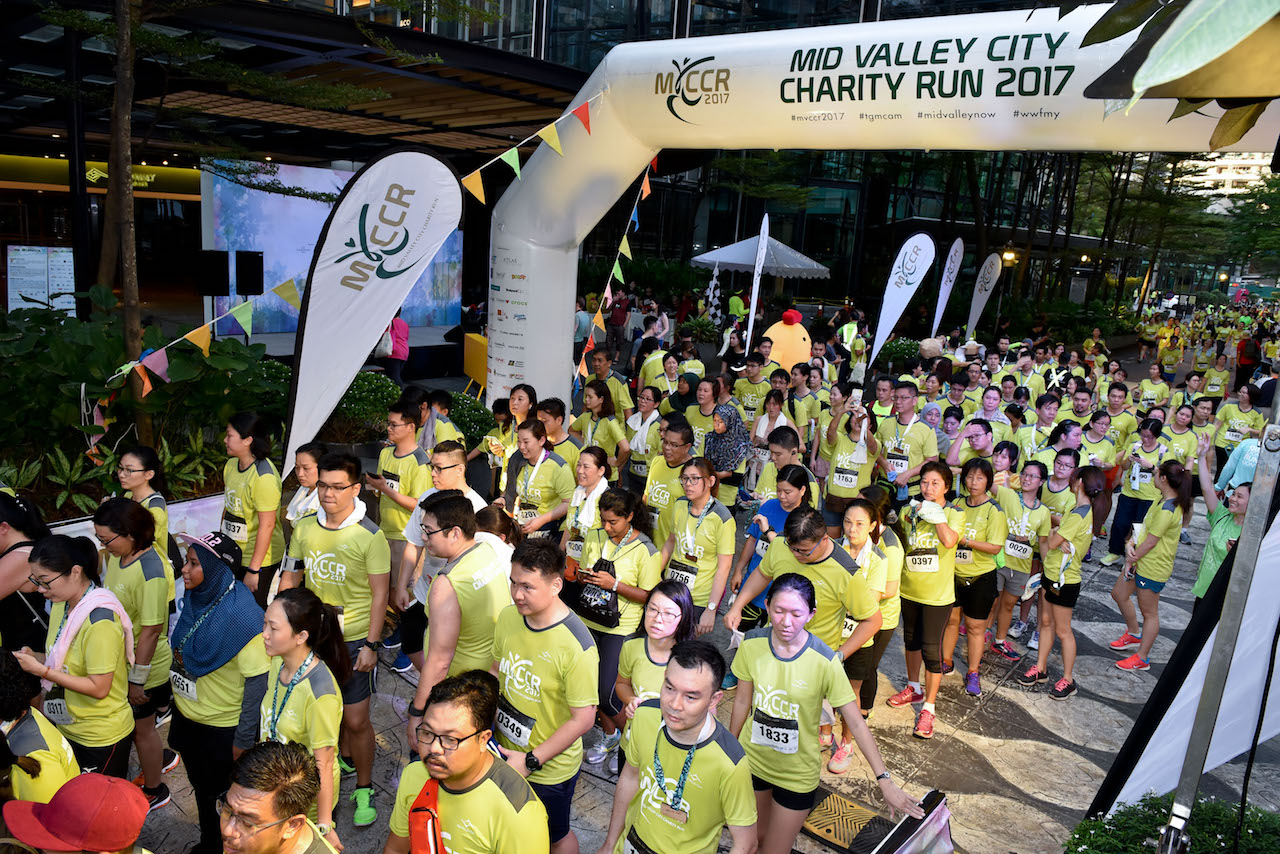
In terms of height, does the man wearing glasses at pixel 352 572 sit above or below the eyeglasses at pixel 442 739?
below

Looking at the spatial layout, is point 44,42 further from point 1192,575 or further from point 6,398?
point 1192,575

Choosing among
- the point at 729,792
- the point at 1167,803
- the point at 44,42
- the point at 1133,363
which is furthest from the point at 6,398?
the point at 1133,363

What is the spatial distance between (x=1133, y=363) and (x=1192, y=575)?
22.7m

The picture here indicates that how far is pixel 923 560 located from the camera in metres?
5.65

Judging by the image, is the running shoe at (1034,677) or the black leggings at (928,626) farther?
the running shoe at (1034,677)

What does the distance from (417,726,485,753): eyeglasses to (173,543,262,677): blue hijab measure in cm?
155

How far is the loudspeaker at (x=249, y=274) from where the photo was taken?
479 inches

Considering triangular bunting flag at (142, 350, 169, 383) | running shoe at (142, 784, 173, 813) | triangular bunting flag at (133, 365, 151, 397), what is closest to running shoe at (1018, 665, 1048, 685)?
running shoe at (142, 784, 173, 813)

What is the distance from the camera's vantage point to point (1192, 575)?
9.41 m

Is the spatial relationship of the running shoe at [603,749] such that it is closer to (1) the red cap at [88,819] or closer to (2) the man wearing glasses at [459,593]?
(2) the man wearing glasses at [459,593]

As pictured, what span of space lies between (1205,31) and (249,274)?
13.1m

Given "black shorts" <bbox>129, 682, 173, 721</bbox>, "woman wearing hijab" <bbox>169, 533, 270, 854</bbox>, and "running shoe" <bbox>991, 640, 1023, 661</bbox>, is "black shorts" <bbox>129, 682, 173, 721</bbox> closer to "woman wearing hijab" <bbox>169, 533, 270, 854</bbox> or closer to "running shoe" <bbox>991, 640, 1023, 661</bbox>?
"woman wearing hijab" <bbox>169, 533, 270, 854</bbox>

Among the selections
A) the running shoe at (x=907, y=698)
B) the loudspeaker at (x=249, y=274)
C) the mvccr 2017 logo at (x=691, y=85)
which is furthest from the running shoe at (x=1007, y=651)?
the loudspeaker at (x=249, y=274)

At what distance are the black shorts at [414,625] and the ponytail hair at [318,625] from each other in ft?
5.00
